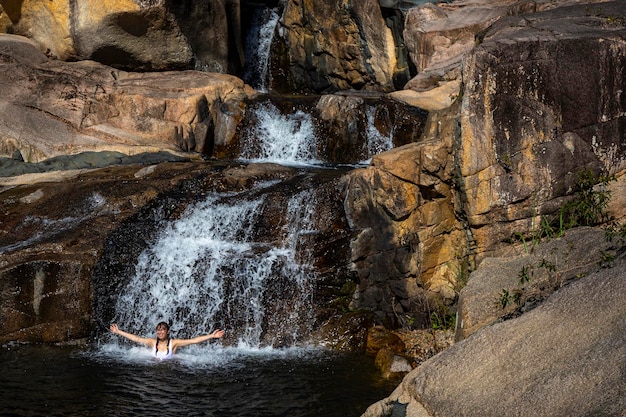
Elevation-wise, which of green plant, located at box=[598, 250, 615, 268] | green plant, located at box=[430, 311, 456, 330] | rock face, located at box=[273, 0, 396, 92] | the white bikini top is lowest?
the white bikini top

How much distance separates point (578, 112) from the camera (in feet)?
32.0

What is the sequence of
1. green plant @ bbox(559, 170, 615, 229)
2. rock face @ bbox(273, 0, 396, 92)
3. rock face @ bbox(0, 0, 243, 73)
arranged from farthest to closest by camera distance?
1. rock face @ bbox(273, 0, 396, 92)
2. rock face @ bbox(0, 0, 243, 73)
3. green plant @ bbox(559, 170, 615, 229)

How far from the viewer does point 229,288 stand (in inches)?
420

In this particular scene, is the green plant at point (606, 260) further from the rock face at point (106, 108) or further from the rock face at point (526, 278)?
the rock face at point (106, 108)

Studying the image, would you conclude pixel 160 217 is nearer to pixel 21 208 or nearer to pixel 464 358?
pixel 21 208

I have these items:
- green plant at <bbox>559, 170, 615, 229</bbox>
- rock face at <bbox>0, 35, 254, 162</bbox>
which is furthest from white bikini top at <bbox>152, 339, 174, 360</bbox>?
rock face at <bbox>0, 35, 254, 162</bbox>

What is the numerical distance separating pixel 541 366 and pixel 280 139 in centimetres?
1048

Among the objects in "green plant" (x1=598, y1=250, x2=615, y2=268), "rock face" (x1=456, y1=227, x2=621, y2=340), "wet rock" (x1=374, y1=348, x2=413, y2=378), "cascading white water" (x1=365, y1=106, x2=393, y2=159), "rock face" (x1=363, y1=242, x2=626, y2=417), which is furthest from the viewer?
"cascading white water" (x1=365, y1=106, x2=393, y2=159)

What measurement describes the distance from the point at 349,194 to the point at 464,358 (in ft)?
19.3

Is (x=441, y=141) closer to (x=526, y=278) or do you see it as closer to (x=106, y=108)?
(x=526, y=278)

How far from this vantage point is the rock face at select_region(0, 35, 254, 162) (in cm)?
1396

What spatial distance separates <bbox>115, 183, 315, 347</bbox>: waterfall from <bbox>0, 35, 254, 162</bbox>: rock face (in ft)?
12.2

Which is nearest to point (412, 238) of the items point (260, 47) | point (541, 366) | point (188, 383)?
point (188, 383)

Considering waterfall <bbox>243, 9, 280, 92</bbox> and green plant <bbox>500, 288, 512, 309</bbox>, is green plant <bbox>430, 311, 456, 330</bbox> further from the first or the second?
waterfall <bbox>243, 9, 280, 92</bbox>
